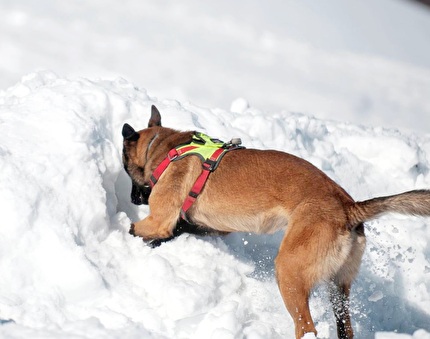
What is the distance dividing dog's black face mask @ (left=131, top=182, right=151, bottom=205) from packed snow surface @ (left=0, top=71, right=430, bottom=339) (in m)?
0.13

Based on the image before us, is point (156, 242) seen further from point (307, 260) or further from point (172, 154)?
point (307, 260)

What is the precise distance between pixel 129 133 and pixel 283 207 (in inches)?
67.3

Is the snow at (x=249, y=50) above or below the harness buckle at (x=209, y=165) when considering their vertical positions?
below

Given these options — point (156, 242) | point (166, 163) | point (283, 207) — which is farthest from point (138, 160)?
point (283, 207)

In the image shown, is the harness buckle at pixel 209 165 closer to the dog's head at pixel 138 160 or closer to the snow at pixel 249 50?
the dog's head at pixel 138 160

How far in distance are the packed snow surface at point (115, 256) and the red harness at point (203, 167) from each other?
355mm

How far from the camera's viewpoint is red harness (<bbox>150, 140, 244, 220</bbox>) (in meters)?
5.60

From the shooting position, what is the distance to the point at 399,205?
15.8 ft

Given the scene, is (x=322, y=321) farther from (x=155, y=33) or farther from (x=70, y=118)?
(x=155, y=33)

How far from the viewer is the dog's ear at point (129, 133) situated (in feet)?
19.5

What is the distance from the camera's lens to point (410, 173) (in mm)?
8477

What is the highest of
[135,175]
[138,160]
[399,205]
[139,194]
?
[399,205]

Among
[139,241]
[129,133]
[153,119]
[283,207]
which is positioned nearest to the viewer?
[283,207]

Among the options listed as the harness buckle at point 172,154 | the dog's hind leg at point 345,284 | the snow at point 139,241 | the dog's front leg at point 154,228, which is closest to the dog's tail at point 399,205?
the dog's hind leg at point 345,284
